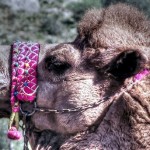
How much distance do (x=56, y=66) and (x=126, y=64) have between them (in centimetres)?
56

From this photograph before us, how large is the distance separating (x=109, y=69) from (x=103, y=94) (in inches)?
6.5

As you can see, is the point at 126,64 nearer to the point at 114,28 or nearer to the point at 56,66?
the point at 114,28

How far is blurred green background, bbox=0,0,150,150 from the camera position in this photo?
14.9 metres

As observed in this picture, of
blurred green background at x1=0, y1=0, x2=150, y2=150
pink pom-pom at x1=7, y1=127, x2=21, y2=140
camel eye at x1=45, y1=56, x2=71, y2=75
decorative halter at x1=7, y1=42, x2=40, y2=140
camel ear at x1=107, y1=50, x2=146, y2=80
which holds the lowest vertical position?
blurred green background at x1=0, y1=0, x2=150, y2=150

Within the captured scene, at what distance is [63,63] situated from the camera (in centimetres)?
363

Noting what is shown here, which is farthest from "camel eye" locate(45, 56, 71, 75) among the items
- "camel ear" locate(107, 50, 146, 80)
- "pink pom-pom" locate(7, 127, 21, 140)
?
"pink pom-pom" locate(7, 127, 21, 140)

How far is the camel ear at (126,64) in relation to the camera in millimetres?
3260

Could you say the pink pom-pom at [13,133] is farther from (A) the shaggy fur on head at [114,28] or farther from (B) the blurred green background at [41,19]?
(B) the blurred green background at [41,19]

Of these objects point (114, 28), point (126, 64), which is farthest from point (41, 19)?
point (126, 64)

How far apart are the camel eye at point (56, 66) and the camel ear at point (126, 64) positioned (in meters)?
0.35

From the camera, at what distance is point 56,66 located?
3.67 meters

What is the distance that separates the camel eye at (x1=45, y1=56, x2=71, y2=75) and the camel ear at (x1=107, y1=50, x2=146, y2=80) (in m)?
0.35

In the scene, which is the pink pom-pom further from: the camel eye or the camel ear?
the camel ear

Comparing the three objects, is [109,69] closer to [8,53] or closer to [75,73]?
[75,73]
